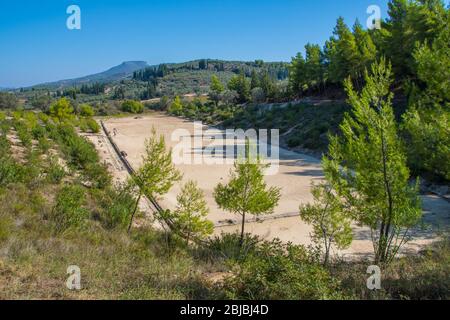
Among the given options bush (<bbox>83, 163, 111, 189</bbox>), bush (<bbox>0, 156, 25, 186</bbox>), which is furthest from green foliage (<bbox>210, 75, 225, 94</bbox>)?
bush (<bbox>0, 156, 25, 186</bbox>)

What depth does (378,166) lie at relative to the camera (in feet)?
27.2

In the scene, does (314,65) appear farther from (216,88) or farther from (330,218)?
(330,218)

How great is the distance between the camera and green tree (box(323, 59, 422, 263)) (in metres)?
7.99

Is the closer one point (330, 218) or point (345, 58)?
point (330, 218)

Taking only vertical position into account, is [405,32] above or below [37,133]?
above

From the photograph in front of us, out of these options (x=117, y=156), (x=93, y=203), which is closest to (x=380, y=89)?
(x=93, y=203)

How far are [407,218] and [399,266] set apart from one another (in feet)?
4.57

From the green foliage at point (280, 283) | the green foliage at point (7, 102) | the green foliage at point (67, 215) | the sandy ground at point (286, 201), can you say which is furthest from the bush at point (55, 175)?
the green foliage at point (7, 102)

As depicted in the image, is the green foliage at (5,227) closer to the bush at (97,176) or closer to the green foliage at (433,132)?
the bush at (97,176)

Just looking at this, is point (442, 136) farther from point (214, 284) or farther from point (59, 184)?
point (59, 184)

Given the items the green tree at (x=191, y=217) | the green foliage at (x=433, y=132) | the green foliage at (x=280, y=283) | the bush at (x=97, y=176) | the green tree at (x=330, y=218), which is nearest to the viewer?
the green foliage at (x=280, y=283)

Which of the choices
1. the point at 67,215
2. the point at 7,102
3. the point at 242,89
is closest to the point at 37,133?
the point at 67,215

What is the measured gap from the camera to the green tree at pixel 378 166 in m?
7.99

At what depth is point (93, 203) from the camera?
15797 millimetres
